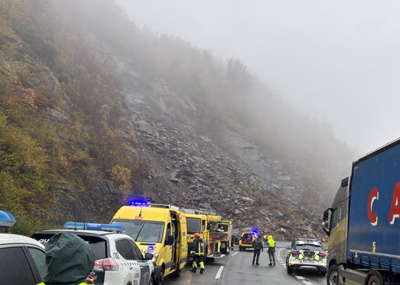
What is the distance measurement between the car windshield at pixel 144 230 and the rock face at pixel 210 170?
19.3 metres

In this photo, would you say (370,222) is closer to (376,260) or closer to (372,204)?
(372,204)

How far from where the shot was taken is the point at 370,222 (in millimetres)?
8703

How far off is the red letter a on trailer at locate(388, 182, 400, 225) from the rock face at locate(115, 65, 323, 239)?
970 inches

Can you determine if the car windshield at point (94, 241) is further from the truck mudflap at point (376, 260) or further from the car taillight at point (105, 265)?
the truck mudflap at point (376, 260)

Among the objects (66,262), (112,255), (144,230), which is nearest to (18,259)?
(66,262)

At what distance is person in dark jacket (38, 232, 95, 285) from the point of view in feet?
9.52

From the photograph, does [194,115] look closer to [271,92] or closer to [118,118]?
[118,118]

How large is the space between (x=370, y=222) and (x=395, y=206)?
1342mm

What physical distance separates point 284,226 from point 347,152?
157 ft

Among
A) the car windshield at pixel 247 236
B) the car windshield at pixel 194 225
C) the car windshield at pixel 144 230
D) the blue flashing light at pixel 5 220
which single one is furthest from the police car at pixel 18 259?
the car windshield at pixel 247 236

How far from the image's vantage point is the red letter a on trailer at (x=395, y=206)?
739 cm

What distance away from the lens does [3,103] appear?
1948 centimetres

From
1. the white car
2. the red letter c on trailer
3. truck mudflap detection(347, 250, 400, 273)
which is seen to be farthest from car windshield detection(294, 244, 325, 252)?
the white car

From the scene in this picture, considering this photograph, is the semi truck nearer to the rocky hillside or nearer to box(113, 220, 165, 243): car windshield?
box(113, 220, 165, 243): car windshield
